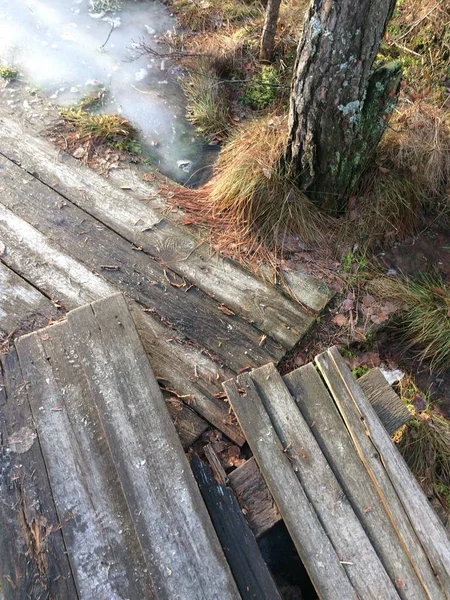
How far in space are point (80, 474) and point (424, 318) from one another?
100 inches

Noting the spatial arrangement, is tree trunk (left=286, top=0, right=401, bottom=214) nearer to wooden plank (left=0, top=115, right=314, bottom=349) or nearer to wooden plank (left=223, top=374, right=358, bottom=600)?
wooden plank (left=0, top=115, right=314, bottom=349)

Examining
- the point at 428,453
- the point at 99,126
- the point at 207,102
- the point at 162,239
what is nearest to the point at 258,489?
the point at 428,453

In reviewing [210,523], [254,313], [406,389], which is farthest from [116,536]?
[406,389]

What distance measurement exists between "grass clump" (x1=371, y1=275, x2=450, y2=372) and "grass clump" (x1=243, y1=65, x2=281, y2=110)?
2148 millimetres

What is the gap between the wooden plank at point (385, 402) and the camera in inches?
105

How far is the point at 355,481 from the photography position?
2.43 metres

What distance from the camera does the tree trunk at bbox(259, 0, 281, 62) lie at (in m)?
4.30

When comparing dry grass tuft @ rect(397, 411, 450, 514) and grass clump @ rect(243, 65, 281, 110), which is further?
grass clump @ rect(243, 65, 281, 110)

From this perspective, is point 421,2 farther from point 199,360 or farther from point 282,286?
point 199,360

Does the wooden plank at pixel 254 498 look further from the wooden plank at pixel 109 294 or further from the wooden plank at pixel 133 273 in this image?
the wooden plank at pixel 133 273

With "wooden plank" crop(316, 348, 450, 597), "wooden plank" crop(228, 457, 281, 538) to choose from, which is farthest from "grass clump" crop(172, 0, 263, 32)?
"wooden plank" crop(228, 457, 281, 538)

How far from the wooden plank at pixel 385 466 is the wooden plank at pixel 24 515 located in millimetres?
1575

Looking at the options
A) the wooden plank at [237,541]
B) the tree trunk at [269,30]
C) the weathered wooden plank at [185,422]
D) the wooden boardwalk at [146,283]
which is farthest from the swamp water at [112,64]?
the wooden plank at [237,541]

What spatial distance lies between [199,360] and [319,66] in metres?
2.04
